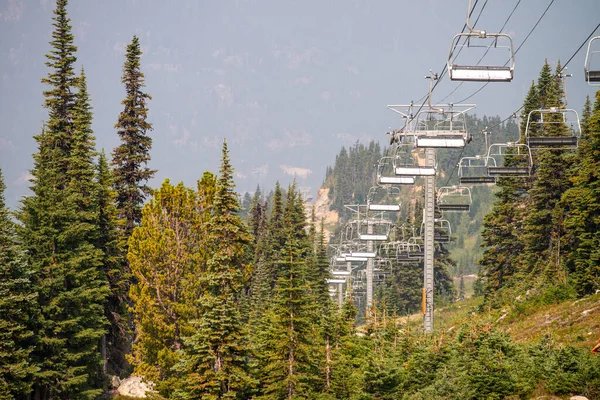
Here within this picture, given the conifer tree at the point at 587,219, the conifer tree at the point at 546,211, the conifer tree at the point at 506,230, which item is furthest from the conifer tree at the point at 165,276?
the conifer tree at the point at 506,230

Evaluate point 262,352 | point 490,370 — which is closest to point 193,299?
point 262,352

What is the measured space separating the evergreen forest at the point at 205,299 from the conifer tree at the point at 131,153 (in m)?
0.14

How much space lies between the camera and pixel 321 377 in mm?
34562

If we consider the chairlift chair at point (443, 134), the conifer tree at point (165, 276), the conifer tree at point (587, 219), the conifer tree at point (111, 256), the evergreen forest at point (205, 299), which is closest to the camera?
the evergreen forest at point (205, 299)

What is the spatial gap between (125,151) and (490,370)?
38096mm

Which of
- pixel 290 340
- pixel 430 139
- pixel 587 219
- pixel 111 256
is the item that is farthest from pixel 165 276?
pixel 587 219

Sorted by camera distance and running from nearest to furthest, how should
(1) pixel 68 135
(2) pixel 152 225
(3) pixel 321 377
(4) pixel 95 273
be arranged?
(3) pixel 321 377, (2) pixel 152 225, (4) pixel 95 273, (1) pixel 68 135

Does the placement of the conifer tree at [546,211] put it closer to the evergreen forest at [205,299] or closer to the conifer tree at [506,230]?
the evergreen forest at [205,299]

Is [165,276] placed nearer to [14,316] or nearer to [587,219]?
[14,316]

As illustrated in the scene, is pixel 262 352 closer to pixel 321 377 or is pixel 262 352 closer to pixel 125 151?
pixel 321 377

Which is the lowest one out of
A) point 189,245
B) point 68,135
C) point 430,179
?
point 189,245

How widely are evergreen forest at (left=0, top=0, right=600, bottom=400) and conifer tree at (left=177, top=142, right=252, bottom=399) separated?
0.10 metres

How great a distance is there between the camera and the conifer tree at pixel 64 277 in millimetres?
43625

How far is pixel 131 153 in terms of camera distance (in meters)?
57.5
